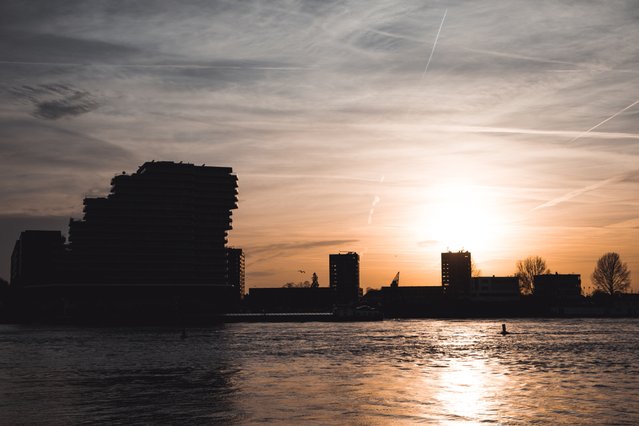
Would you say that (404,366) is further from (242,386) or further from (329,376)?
(242,386)

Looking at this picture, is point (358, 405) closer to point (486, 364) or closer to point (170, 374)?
point (170, 374)

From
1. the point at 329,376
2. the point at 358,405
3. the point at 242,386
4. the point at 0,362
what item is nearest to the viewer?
the point at 358,405

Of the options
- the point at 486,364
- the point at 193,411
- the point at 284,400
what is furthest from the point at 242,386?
the point at 486,364

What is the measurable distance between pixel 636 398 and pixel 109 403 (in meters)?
35.4

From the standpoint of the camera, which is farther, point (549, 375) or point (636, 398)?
point (549, 375)

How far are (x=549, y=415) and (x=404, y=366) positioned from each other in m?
37.3

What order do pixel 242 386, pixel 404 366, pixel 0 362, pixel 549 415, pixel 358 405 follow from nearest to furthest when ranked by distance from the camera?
pixel 549 415 < pixel 358 405 < pixel 242 386 < pixel 404 366 < pixel 0 362

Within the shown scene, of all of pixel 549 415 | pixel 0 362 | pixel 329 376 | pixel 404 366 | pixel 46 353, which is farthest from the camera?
pixel 46 353

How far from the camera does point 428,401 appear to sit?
52188 millimetres

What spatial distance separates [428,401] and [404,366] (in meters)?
30.6

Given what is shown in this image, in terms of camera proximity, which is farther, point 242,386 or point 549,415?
point 242,386

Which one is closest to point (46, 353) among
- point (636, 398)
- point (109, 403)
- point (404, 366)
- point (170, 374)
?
point (170, 374)

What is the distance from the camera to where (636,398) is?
53.5 m

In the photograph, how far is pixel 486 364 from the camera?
84.9 meters
